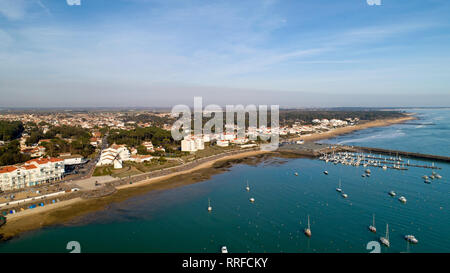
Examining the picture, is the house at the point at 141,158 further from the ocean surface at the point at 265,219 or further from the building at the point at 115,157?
the ocean surface at the point at 265,219

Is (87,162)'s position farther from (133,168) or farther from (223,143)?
(223,143)

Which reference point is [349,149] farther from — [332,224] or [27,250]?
[27,250]

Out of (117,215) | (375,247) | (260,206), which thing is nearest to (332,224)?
(375,247)

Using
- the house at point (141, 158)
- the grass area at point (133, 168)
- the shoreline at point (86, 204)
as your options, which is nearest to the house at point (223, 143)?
the shoreline at point (86, 204)

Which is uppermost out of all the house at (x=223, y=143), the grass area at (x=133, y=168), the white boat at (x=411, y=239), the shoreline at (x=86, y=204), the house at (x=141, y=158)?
the house at (x=223, y=143)

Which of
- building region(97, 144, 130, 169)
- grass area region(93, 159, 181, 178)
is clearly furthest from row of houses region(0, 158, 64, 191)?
building region(97, 144, 130, 169)

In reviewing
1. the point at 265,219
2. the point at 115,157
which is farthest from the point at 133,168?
the point at 265,219
